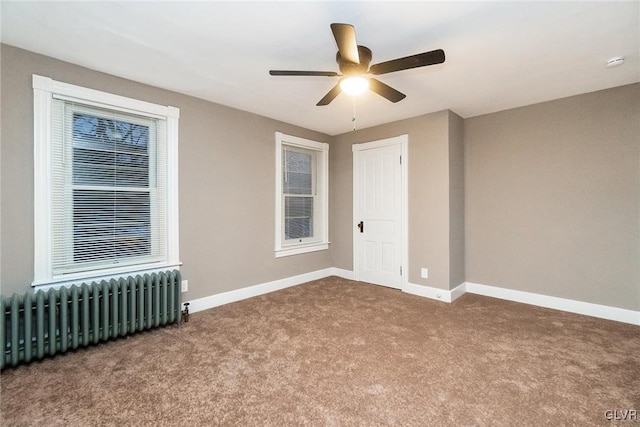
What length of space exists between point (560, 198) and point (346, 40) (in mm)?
3310

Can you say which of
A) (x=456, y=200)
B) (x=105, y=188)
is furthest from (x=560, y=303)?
(x=105, y=188)

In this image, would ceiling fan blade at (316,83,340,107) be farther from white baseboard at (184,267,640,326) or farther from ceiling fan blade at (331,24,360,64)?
white baseboard at (184,267,640,326)

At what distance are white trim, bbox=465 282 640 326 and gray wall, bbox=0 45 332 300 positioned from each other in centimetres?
258

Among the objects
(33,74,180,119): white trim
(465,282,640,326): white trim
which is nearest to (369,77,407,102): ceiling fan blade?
(33,74,180,119): white trim

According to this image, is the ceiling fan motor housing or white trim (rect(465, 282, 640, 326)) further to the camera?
white trim (rect(465, 282, 640, 326))

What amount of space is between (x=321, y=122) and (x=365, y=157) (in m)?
0.93

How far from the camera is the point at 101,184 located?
103 inches

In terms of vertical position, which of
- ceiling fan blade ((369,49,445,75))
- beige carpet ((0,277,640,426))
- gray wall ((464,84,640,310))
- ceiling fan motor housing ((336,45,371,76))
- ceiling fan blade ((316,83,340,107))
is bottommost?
beige carpet ((0,277,640,426))

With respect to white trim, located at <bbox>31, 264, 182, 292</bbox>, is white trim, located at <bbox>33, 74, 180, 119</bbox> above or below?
above

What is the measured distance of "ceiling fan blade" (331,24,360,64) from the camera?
155 cm

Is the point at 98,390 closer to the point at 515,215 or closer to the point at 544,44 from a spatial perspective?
the point at 544,44

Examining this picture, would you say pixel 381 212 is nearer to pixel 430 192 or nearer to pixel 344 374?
pixel 430 192

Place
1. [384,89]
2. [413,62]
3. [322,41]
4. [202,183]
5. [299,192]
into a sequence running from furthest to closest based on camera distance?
[299,192], [202,183], [384,89], [322,41], [413,62]

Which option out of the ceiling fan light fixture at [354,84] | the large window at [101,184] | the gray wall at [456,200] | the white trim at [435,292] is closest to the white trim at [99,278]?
the large window at [101,184]
